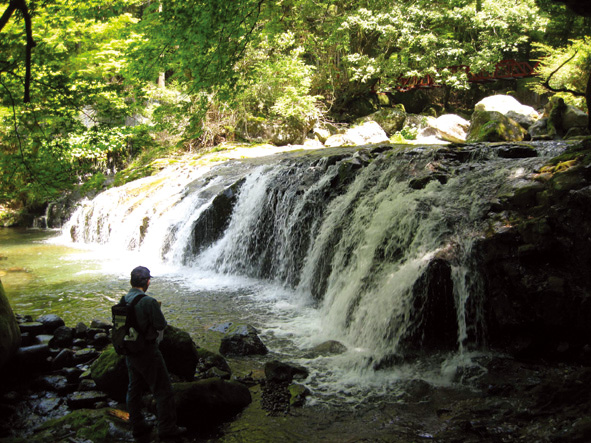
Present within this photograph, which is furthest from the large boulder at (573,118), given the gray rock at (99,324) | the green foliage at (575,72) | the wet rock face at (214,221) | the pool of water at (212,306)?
the gray rock at (99,324)

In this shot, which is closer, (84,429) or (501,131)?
(84,429)

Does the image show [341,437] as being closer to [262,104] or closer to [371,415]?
[371,415]

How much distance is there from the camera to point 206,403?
4.00m

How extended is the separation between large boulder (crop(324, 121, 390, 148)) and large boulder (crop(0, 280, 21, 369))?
1696 cm

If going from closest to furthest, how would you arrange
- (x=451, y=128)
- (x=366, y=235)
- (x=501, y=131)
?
(x=366, y=235)
(x=501, y=131)
(x=451, y=128)

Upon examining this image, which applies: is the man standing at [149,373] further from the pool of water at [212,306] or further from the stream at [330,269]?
the pool of water at [212,306]

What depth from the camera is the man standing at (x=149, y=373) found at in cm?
352

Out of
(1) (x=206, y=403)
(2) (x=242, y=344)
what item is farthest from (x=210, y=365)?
(1) (x=206, y=403)

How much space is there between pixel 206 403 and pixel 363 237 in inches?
168

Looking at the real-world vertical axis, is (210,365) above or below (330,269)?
below

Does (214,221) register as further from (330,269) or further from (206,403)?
(206,403)

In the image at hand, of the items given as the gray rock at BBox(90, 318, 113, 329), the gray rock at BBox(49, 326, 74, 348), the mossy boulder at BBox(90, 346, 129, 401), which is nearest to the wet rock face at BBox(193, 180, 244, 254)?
the gray rock at BBox(90, 318, 113, 329)

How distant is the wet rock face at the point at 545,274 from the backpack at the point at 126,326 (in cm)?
425

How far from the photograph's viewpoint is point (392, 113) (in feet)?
75.3
